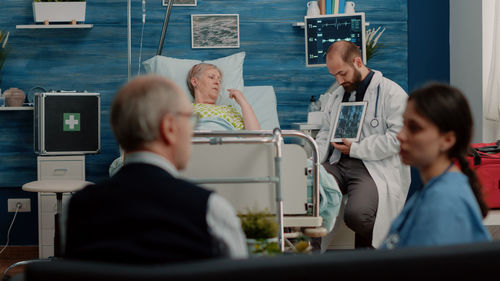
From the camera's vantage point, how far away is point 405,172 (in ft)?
11.2

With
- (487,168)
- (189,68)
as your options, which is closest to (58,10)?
(189,68)

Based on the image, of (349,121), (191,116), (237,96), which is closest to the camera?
(191,116)

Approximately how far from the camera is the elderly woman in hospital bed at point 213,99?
3582 millimetres

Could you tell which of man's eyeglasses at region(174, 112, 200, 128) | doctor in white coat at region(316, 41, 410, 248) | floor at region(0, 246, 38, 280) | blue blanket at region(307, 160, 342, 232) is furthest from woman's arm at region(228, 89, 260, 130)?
man's eyeglasses at region(174, 112, 200, 128)

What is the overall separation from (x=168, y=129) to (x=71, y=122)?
302 cm

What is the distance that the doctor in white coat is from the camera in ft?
10.6

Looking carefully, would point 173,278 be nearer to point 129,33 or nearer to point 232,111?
point 232,111

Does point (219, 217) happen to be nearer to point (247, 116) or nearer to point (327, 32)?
point (247, 116)

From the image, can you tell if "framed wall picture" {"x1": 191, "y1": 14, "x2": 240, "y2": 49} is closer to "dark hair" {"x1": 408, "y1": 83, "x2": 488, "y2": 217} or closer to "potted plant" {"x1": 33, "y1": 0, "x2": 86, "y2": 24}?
"potted plant" {"x1": 33, "y1": 0, "x2": 86, "y2": 24}

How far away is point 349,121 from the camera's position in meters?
3.47

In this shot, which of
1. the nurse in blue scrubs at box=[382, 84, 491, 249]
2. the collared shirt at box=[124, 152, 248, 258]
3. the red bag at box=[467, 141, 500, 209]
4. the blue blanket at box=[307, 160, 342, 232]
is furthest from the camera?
the red bag at box=[467, 141, 500, 209]

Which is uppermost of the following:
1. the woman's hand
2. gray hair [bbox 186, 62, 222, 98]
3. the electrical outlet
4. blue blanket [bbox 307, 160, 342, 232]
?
gray hair [bbox 186, 62, 222, 98]

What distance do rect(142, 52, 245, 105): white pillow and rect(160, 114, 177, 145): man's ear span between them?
109 inches

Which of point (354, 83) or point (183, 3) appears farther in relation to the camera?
point (183, 3)
